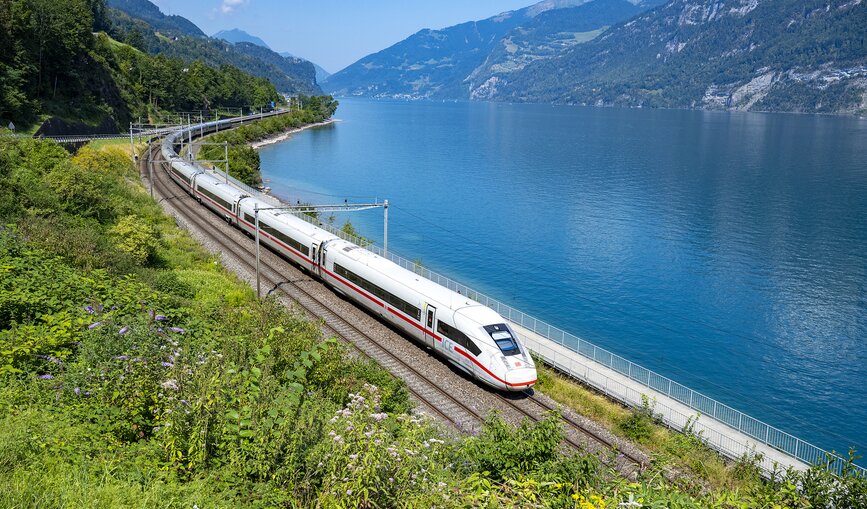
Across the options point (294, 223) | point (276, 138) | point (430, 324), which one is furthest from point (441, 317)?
point (276, 138)

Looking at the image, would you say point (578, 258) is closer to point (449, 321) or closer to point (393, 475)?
point (449, 321)

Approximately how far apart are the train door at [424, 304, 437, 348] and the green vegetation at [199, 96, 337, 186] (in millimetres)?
53102

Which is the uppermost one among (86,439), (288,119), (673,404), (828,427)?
(288,119)

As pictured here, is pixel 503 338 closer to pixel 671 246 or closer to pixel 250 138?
pixel 671 246

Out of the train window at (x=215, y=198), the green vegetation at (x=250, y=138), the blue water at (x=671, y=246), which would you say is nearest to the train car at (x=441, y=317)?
the blue water at (x=671, y=246)

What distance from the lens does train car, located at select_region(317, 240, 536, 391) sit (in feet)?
74.1

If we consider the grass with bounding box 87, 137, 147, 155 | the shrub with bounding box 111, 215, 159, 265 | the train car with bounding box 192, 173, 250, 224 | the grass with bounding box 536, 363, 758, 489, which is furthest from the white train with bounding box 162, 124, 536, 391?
the grass with bounding box 87, 137, 147, 155

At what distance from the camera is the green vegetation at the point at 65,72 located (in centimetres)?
6309

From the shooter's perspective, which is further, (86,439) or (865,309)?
(865,309)

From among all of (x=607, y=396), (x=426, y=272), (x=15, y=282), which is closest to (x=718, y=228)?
(x=426, y=272)

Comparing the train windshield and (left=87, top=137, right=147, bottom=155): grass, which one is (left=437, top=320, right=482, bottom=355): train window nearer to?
the train windshield

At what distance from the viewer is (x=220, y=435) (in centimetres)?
956

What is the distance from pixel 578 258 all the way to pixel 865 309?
22162mm

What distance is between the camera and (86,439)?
973cm
